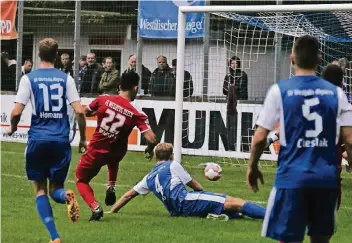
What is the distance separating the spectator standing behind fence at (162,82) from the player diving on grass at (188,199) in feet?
29.2

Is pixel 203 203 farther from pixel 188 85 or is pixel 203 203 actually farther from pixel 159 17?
pixel 159 17

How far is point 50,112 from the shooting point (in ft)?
31.6

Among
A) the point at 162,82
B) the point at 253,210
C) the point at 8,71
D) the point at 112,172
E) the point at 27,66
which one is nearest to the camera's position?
the point at 253,210

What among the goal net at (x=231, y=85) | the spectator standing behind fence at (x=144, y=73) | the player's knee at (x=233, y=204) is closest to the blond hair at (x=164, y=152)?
the player's knee at (x=233, y=204)

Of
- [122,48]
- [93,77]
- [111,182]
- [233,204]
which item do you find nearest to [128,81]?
[111,182]

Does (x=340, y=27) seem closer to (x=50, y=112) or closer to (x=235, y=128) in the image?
(x=235, y=128)

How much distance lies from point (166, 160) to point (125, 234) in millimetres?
1792

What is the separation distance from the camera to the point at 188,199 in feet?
37.8

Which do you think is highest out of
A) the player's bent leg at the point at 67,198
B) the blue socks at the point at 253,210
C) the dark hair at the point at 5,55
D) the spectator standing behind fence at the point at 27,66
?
the dark hair at the point at 5,55

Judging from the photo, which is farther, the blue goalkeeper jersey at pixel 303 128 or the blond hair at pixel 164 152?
the blond hair at pixel 164 152

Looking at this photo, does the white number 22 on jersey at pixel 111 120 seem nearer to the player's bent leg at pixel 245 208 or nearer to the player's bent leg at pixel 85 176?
the player's bent leg at pixel 85 176

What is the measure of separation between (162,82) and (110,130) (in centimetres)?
916

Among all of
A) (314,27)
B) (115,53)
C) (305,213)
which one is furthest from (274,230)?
(115,53)

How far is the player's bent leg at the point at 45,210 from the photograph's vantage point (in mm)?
9422
